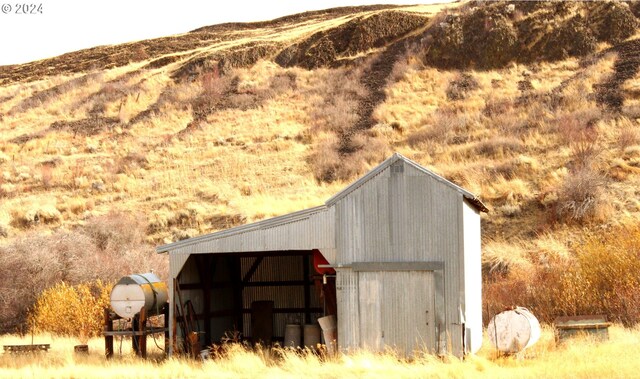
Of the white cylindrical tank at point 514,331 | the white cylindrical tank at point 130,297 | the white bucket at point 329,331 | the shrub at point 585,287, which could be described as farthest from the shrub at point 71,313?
the white cylindrical tank at point 514,331

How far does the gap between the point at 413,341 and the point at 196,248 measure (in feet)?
18.0

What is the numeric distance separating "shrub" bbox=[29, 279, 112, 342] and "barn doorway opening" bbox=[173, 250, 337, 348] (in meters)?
5.23

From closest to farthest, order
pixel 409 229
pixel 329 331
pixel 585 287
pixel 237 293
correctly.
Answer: pixel 409 229
pixel 329 331
pixel 237 293
pixel 585 287

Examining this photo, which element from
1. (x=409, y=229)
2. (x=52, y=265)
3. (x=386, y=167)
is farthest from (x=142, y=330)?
→ (x=52, y=265)

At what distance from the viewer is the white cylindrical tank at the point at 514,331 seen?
1972cm

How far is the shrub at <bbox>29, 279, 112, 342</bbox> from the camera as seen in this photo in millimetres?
28703

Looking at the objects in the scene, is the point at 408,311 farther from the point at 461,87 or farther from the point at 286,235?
the point at 461,87

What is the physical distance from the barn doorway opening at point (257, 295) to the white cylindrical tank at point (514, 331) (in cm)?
552

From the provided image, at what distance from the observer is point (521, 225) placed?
33.9m

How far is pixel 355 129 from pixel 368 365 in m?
32.3

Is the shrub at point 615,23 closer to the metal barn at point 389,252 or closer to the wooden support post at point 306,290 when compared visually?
the wooden support post at point 306,290

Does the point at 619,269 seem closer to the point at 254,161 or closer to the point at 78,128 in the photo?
the point at 254,161

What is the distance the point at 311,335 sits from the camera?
76.8ft

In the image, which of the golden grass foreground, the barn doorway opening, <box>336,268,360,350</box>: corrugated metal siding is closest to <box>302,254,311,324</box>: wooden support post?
the barn doorway opening
